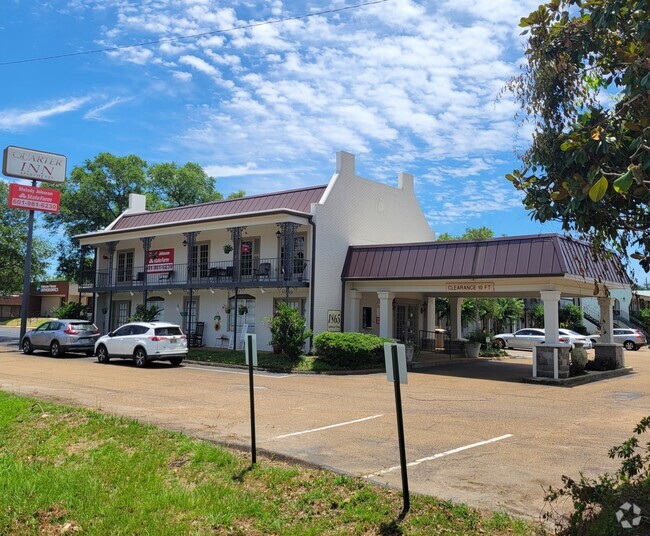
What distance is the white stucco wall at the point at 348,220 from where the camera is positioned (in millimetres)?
24359

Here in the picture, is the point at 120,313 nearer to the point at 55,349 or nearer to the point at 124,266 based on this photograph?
the point at 124,266

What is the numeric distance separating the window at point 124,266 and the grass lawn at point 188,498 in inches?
1001

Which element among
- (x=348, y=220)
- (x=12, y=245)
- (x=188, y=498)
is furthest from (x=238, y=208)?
(x=188, y=498)

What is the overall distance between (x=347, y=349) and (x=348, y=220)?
738cm

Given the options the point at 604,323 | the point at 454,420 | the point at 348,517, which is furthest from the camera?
the point at 604,323

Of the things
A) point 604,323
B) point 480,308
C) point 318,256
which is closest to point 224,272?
point 318,256

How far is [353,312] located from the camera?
82.6 feet

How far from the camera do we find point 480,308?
131 ft

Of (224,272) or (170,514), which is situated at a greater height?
(224,272)

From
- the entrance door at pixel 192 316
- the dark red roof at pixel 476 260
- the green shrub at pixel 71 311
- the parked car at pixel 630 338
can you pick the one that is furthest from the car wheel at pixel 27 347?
the parked car at pixel 630 338

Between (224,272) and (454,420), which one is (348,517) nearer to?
(454,420)

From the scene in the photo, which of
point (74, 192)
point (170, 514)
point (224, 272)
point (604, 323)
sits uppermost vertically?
point (74, 192)

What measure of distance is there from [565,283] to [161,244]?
67.7 feet

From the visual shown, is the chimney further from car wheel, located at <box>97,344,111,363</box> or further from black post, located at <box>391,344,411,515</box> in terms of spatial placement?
black post, located at <box>391,344,411,515</box>
